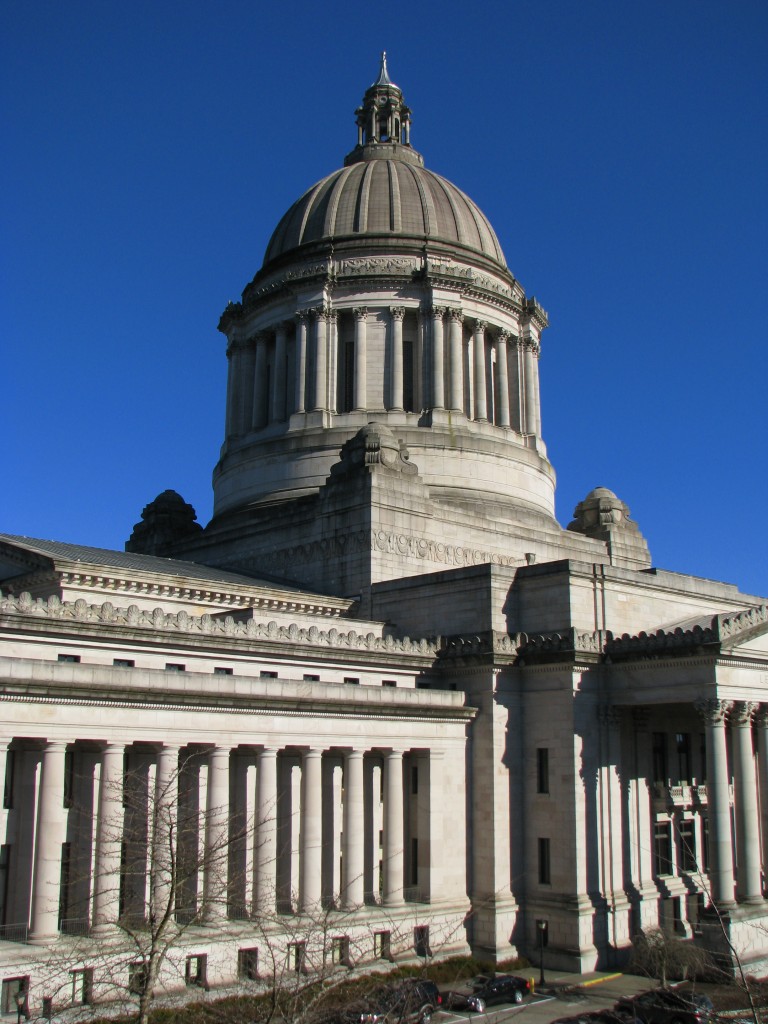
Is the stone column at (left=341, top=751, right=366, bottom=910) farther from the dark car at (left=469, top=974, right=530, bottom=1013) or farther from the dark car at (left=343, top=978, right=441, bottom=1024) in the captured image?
the dark car at (left=469, top=974, right=530, bottom=1013)

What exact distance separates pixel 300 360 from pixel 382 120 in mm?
24054

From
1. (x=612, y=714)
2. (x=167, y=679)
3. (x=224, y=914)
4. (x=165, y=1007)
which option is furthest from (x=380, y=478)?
(x=165, y=1007)

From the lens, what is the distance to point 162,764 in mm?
35906

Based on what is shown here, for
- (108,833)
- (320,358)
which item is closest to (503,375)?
(320,358)

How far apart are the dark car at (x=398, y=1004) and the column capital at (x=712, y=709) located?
1577 centimetres

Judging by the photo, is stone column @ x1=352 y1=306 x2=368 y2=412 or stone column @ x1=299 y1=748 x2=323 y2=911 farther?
stone column @ x1=352 y1=306 x2=368 y2=412

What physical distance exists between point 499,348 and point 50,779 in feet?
152

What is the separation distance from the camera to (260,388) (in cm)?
7019

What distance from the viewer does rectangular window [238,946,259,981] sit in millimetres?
35969

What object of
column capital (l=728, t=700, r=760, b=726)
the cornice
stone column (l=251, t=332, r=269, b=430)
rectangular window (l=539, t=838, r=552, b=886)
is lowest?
rectangular window (l=539, t=838, r=552, b=886)

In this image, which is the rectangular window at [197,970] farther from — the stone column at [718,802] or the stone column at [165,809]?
the stone column at [718,802]

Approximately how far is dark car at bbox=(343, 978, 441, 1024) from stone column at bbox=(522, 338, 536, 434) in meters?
42.0

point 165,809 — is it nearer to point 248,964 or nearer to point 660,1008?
point 248,964

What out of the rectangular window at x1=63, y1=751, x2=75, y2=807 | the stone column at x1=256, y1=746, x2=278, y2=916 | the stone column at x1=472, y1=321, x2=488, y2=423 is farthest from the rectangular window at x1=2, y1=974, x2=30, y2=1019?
the stone column at x1=472, y1=321, x2=488, y2=423
